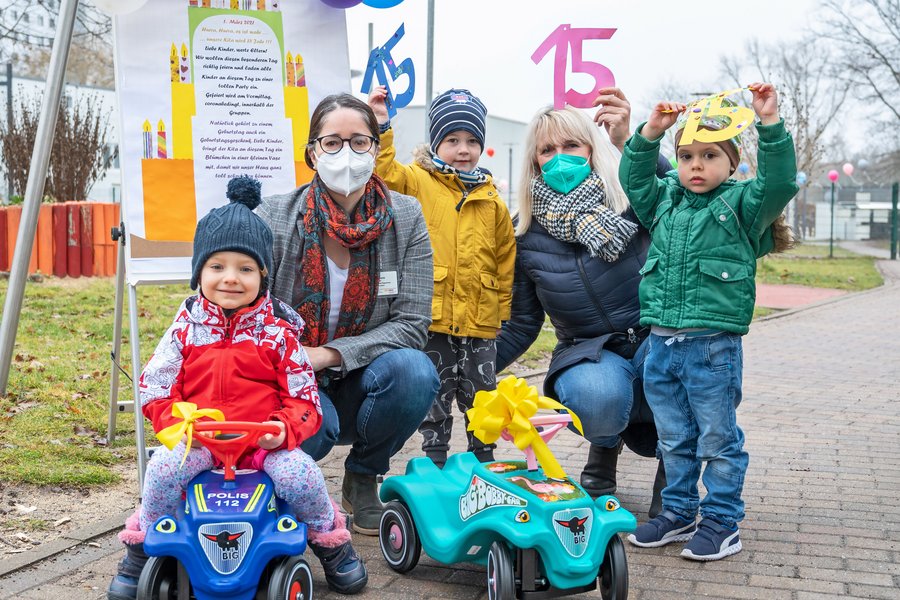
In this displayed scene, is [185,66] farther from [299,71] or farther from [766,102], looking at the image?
[766,102]

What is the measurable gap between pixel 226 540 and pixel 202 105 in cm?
235

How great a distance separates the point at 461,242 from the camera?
4.44 metres

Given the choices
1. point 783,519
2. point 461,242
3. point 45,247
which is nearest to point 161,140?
point 461,242

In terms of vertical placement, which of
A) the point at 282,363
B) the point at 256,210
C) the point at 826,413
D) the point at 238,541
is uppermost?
the point at 256,210

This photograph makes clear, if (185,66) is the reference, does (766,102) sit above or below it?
below

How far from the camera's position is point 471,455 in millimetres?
3695

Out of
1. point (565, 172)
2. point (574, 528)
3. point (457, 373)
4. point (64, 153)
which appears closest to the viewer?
point (574, 528)

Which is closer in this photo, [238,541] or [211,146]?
[238,541]

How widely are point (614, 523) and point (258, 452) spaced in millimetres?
1131

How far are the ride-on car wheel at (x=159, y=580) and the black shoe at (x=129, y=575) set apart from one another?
6.9 inches

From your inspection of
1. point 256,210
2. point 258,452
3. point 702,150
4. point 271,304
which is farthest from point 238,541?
point 702,150

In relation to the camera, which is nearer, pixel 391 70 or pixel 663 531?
pixel 663 531

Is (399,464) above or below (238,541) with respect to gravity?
below

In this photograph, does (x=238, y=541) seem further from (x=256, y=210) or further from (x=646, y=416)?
(x=646, y=416)
